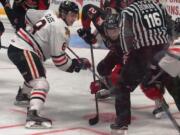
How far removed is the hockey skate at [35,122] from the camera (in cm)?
369

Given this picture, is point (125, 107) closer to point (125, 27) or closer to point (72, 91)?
point (125, 27)

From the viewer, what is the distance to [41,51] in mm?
3957

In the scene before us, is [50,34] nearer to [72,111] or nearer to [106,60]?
[72,111]

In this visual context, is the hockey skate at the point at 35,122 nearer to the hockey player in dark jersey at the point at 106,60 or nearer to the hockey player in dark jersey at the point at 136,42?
the hockey player in dark jersey at the point at 136,42

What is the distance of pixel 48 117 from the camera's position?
13.3 ft

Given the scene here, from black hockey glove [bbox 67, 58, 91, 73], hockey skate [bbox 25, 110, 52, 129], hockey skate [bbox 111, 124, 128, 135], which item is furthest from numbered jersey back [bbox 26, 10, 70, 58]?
hockey skate [bbox 111, 124, 128, 135]

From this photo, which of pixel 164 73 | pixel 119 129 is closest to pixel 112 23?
pixel 164 73

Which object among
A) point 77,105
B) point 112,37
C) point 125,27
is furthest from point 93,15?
point 125,27

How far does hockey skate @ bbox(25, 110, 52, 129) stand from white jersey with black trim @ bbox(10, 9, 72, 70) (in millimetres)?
430

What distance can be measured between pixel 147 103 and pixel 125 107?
1.32 meters

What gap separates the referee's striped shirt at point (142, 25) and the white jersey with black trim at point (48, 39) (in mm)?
569

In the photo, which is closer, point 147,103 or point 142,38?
point 142,38

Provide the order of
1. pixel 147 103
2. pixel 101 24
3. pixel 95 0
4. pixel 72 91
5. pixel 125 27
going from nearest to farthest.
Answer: pixel 125 27 → pixel 101 24 → pixel 147 103 → pixel 72 91 → pixel 95 0

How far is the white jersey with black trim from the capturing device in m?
3.79
